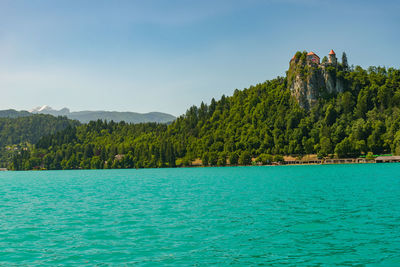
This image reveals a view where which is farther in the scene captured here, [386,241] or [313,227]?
[313,227]

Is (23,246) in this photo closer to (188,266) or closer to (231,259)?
(188,266)

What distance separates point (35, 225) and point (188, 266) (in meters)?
22.1

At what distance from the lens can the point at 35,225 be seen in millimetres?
38625

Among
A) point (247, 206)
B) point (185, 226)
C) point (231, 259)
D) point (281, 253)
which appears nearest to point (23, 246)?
point (185, 226)

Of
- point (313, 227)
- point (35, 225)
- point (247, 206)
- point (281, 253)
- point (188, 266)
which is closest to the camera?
point (188, 266)

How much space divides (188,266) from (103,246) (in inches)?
329

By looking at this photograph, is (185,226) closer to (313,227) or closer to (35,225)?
(313,227)

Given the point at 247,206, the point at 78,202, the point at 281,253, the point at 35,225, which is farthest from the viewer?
the point at 78,202

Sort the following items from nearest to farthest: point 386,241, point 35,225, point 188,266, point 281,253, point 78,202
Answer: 1. point 188,266
2. point 281,253
3. point 386,241
4. point 35,225
5. point 78,202

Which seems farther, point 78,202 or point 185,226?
point 78,202

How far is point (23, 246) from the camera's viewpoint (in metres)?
29.6

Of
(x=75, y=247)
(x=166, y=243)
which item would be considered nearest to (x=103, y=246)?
(x=75, y=247)

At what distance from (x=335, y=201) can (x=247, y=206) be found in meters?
11.8

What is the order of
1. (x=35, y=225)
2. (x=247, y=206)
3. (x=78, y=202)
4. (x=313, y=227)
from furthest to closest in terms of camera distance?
1. (x=78, y=202)
2. (x=247, y=206)
3. (x=35, y=225)
4. (x=313, y=227)
